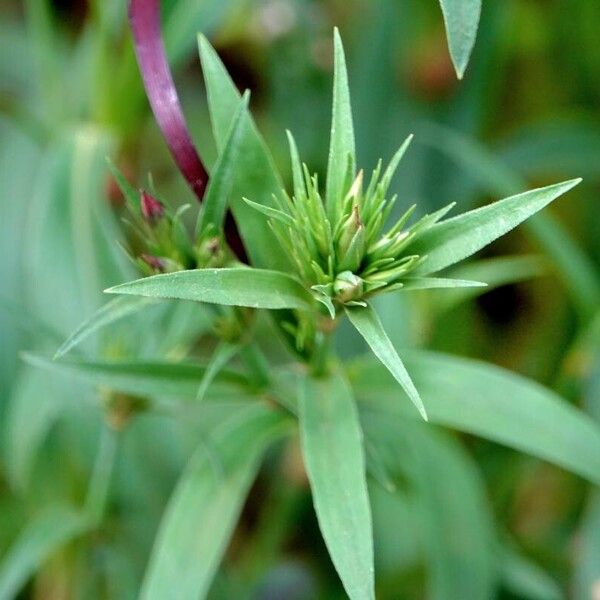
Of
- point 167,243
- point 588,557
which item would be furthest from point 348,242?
point 588,557

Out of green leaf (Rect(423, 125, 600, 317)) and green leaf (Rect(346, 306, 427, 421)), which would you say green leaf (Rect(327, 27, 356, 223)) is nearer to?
green leaf (Rect(346, 306, 427, 421))

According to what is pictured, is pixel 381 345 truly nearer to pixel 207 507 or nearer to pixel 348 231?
pixel 348 231

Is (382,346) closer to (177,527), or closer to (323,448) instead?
(323,448)

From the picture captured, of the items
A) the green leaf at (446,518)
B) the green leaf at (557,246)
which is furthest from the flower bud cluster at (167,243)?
the green leaf at (557,246)

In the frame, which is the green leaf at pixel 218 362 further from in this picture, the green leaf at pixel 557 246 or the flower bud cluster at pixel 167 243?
the green leaf at pixel 557 246

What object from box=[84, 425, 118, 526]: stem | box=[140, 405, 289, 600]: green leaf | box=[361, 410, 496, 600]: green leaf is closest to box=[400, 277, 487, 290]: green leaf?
box=[140, 405, 289, 600]: green leaf

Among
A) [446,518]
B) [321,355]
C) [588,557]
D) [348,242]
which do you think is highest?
[348,242]

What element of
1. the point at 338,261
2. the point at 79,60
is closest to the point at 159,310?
the point at 338,261
